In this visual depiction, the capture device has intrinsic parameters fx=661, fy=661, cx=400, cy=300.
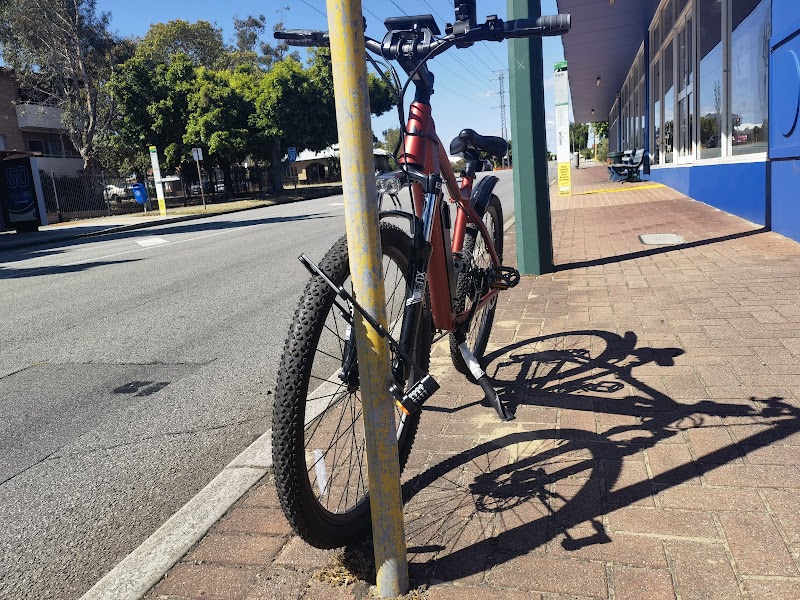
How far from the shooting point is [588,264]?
23.8ft

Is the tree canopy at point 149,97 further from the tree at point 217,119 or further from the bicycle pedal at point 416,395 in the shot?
the bicycle pedal at point 416,395

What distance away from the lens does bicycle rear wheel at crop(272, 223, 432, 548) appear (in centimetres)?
199

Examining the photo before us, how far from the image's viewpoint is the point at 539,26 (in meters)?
2.85

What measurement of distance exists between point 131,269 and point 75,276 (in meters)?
0.79

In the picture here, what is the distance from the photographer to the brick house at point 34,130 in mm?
33969

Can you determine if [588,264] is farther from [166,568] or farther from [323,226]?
[323,226]

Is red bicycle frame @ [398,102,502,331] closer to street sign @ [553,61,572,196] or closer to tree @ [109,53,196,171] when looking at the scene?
street sign @ [553,61,572,196]

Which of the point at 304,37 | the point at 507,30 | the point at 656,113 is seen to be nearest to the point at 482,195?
the point at 507,30

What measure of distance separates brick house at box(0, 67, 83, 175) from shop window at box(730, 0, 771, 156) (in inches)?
1236

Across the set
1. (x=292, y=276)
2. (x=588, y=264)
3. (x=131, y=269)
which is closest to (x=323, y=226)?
(x=131, y=269)

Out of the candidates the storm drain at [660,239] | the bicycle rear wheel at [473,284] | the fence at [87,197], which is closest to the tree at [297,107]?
the fence at [87,197]

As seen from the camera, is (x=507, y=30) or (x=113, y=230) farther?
(x=113, y=230)

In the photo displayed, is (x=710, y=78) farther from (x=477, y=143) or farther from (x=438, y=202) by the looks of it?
(x=438, y=202)

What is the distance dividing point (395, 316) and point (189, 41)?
55949 millimetres
